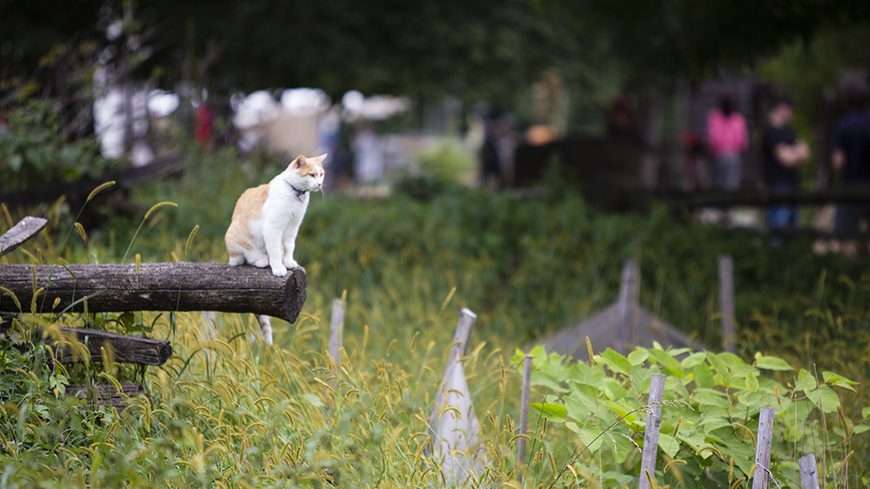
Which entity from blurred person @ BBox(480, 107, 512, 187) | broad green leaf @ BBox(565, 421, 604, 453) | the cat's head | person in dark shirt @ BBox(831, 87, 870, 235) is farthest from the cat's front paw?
blurred person @ BBox(480, 107, 512, 187)

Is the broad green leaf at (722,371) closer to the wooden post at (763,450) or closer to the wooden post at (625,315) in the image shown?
the wooden post at (763,450)

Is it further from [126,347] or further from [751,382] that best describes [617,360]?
[126,347]

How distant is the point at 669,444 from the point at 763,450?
354mm

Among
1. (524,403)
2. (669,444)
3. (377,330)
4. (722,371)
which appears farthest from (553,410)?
(377,330)

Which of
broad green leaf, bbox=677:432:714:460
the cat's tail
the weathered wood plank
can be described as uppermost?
the weathered wood plank

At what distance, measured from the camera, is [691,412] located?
13.3ft

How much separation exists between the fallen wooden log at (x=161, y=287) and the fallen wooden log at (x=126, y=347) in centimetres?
10

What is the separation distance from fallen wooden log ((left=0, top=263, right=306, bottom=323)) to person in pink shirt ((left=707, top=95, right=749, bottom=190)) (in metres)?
12.1

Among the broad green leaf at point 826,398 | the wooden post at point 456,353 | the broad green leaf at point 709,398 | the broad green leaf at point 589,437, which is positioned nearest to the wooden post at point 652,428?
the broad green leaf at point 589,437

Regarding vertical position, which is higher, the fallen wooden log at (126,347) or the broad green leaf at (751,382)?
the fallen wooden log at (126,347)

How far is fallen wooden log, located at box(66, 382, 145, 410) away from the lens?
3.69m

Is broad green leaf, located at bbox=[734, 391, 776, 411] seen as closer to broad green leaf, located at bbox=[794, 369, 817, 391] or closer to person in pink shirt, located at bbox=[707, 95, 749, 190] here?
broad green leaf, located at bbox=[794, 369, 817, 391]

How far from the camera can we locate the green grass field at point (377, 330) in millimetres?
3490

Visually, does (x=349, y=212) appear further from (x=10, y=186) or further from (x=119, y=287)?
(x=119, y=287)
